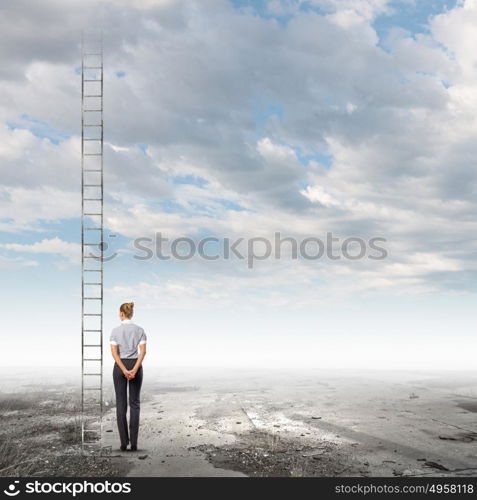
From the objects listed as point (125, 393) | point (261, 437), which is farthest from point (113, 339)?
point (261, 437)

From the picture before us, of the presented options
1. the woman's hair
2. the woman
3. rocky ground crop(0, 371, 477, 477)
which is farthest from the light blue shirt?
rocky ground crop(0, 371, 477, 477)

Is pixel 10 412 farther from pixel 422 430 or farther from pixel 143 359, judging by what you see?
pixel 422 430

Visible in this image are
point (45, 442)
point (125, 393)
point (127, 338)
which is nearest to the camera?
point (127, 338)

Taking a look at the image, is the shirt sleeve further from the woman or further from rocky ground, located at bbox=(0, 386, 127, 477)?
rocky ground, located at bbox=(0, 386, 127, 477)

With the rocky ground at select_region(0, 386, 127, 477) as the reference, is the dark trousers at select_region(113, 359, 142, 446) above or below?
above

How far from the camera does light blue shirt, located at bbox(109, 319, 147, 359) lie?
834 centimetres

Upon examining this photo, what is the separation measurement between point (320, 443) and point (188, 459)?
284 centimetres

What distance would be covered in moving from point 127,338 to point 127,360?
1.35 feet

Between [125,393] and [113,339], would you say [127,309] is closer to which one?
[113,339]

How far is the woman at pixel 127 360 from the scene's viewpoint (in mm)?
8320

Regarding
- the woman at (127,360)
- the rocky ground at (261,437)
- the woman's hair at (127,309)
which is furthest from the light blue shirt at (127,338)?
the rocky ground at (261,437)

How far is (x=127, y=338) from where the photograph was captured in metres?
8.35

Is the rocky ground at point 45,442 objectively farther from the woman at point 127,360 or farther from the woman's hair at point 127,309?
the woman's hair at point 127,309

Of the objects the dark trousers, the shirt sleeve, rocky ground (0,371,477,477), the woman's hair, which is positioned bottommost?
rocky ground (0,371,477,477)
